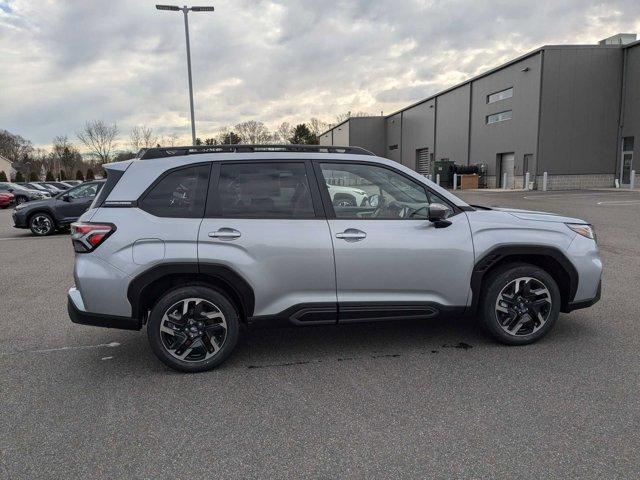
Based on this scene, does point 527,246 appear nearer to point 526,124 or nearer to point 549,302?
point 549,302

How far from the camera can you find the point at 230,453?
2801 mm

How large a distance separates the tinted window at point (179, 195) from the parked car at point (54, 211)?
11.1 m

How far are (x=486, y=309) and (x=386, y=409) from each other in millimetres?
1470

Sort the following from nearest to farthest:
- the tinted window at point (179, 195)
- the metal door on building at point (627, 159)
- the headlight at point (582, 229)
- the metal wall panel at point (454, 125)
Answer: the tinted window at point (179, 195) → the headlight at point (582, 229) → the metal door on building at point (627, 159) → the metal wall panel at point (454, 125)

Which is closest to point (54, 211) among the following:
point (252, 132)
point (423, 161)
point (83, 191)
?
point (83, 191)

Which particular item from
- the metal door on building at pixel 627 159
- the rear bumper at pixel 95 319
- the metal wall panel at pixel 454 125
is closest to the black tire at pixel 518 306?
the rear bumper at pixel 95 319

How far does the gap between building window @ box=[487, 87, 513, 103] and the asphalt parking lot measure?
1282 inches

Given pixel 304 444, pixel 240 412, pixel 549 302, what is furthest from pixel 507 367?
pixel 240 412

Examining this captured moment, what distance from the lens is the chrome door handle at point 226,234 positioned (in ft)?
12.3

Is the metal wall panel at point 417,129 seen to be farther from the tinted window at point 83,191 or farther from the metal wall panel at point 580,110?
the tinted window at point 83,191

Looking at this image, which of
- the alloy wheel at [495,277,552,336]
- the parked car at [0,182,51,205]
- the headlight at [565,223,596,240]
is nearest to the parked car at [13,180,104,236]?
the alloy wheel at [495,277,552,336]

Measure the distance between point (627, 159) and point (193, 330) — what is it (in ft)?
111

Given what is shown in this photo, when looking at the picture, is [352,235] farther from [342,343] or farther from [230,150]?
[230,150]

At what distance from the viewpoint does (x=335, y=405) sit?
3334 millimetres
